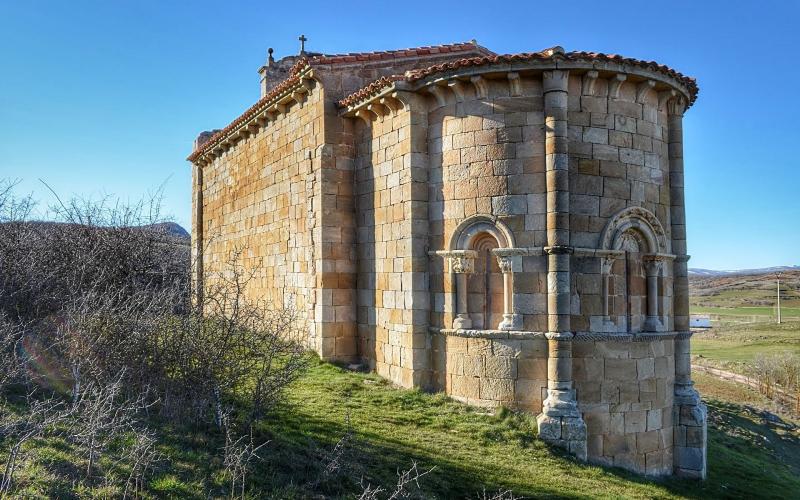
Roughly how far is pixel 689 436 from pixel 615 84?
5521mm

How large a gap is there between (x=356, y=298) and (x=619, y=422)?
5091 millimetres

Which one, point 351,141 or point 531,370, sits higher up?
point 351,141

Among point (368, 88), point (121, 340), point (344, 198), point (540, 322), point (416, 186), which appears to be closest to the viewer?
point (121, 340)

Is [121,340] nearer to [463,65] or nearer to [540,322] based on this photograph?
[540,322]

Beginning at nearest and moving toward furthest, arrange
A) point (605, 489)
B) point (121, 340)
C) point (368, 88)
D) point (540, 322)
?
point (121, 340)
point (605, 489)
point (540, 322)
point (368, 88)

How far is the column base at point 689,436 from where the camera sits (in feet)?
29.1

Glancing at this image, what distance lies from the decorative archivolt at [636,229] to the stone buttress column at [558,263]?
0.76 metres

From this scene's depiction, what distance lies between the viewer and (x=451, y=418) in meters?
8.23

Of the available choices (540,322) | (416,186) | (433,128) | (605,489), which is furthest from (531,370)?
(433,128)

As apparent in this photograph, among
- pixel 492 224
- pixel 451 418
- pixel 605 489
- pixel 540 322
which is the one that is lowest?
pixel 605 489

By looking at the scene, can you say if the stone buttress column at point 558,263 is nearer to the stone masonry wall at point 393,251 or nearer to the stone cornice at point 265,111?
the stone masonry wall at point 393,251

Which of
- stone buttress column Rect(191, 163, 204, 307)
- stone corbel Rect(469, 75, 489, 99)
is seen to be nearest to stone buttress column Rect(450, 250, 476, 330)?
stone corbel Rect(469, 75, 489, 99)

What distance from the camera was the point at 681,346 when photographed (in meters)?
9.30

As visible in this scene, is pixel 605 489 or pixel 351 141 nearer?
pixel 605 489
